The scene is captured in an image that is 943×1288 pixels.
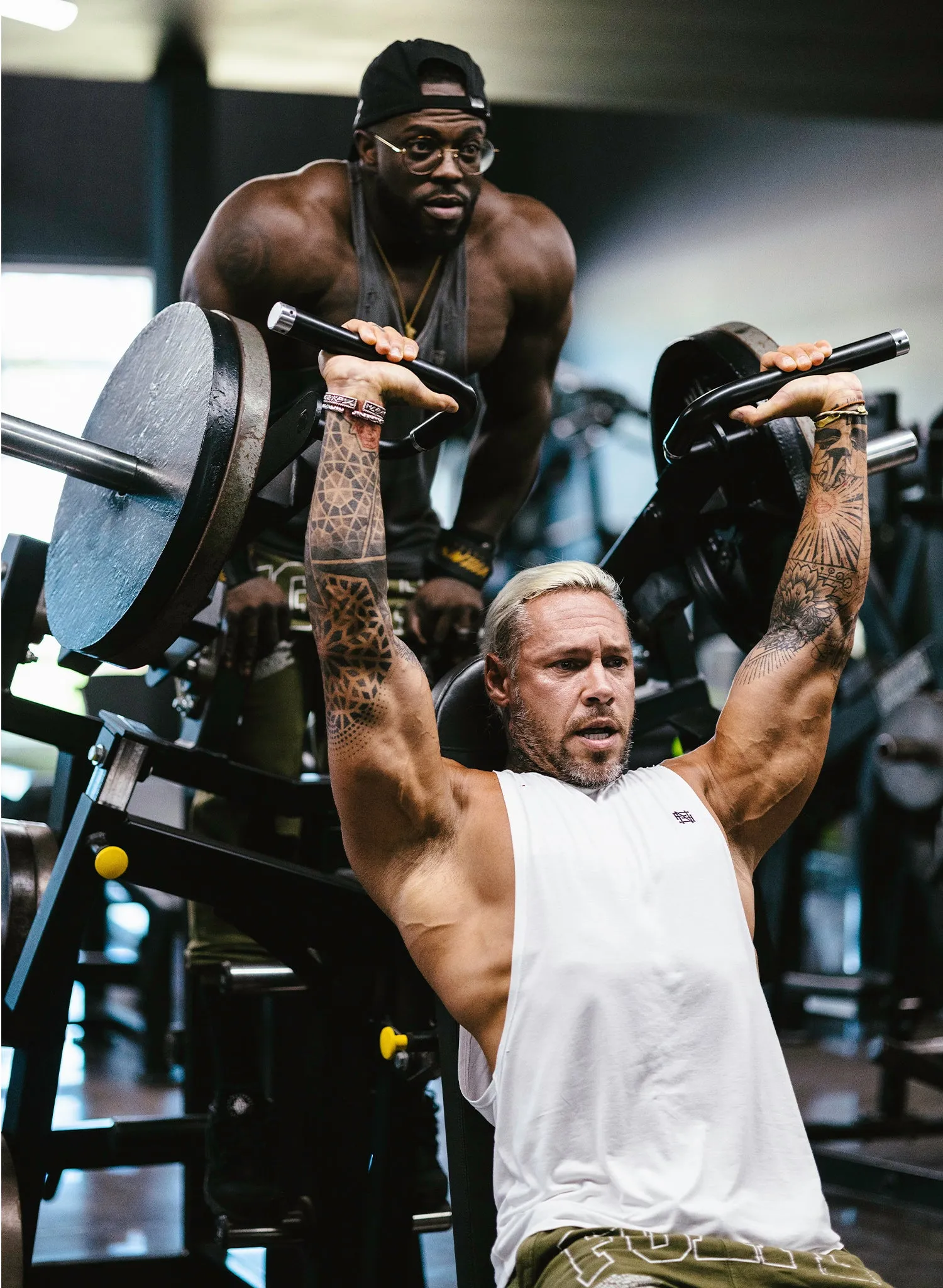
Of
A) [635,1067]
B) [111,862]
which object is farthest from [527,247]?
[635,1067]

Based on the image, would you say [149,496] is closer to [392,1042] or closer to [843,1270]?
[392,1042]

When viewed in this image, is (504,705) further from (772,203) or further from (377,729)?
(772,203)

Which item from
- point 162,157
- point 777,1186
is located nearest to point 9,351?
point 162,157

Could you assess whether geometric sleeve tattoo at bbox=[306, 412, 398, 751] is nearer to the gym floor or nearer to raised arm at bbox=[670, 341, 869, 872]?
raised arm at bbox=[670, 341, 869, 872]

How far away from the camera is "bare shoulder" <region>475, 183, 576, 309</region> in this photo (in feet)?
8.26

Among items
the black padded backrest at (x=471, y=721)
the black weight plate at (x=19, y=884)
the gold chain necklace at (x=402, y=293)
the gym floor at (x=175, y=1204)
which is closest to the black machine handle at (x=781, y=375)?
the black padded backrest at (x=471, y=721)

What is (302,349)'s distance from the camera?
2.37m

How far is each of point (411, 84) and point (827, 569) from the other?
108 centimetres

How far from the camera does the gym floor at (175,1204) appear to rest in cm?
267

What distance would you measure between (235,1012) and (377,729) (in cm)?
87

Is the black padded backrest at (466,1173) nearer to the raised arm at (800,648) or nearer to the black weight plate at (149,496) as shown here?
the raised arm at (800,648)

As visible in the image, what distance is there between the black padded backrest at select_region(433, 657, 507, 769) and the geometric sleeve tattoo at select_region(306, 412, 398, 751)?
27cm

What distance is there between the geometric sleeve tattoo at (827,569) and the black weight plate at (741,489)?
0.15m

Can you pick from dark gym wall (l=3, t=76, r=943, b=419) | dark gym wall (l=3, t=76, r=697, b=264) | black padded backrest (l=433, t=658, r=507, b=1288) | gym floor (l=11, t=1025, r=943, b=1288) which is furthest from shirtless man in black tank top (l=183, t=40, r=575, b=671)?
dark gym wall (l=3, t=76, r=697, b=264)
